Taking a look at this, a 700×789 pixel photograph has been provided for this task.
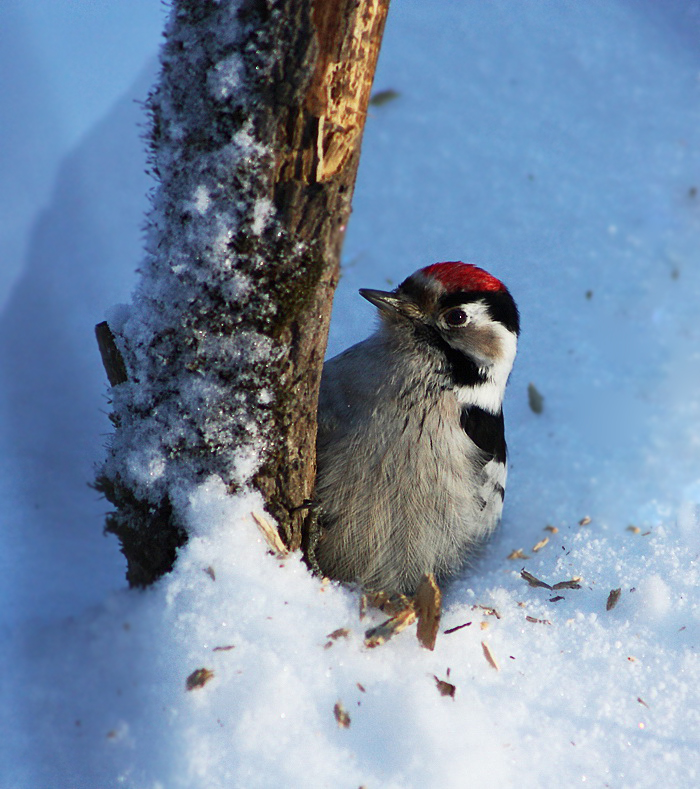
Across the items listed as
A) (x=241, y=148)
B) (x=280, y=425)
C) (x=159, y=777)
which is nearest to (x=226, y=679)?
(x=159, y=777)

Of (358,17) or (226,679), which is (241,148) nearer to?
(358,17)

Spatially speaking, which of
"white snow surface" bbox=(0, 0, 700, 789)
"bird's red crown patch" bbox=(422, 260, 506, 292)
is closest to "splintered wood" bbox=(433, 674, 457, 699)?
"white snow surface" bbox=(0, 0, 700, 789)

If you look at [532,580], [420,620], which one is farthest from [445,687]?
[532,580]

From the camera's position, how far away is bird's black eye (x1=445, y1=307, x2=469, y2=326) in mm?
2166

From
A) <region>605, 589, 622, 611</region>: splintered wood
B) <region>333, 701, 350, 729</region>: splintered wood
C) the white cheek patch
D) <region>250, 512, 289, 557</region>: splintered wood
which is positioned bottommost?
<region>333, 701, 350, 729</region>: splintered wood

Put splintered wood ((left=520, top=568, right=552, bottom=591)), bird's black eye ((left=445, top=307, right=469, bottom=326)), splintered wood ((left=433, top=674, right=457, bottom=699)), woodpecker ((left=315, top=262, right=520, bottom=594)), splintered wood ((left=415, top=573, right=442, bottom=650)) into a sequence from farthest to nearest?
bird's black eye ((left=445, top=307, right=469, bottom=326)), splintered wood ((left=520, top=568, right=552, bottom=591)), woodpecker ((left=315, top=262, right=520, bottom=594)), splintered wood ((left=415, top=573, right=442, bottom=650)), splintered wood ((left=433, top=674, right=457, bottom=699))

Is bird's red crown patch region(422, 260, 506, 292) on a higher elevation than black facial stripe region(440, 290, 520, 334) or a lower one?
higher

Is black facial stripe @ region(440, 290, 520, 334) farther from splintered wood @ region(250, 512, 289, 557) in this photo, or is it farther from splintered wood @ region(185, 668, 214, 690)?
splintered wood @ region(185, 668, 214, 690)

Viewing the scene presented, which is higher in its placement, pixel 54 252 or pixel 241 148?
pixel 241 148

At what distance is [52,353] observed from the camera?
2168 mm

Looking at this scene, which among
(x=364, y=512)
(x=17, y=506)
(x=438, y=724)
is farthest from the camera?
(x=17, y=506)

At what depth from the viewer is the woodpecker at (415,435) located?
1.95 metres

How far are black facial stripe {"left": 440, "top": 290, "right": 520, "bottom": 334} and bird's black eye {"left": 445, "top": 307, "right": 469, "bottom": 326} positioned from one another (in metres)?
0.02

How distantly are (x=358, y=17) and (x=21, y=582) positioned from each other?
1.79 m
